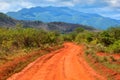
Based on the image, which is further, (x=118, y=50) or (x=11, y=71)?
(x=118, y=50)

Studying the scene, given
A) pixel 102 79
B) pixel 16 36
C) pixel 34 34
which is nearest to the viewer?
pixel 102 79

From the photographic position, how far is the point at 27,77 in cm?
2323

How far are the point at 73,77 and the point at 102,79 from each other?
2.23 meters

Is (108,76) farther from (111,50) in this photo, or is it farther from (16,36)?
(16,36)

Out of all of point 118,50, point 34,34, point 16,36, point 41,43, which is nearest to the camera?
point 118,50

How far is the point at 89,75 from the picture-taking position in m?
24.7

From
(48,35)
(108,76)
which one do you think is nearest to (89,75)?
(108,76)

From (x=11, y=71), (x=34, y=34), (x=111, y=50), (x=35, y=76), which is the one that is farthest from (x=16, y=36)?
(x=35, y=76)

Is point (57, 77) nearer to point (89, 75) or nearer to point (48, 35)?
point (89, 75)

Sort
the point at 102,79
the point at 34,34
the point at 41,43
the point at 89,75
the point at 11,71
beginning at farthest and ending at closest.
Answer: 1. the point at 41,43
2. the point at 34,34
3. the point at 11,71
4. the point at 89,75
5. the point at 102,79

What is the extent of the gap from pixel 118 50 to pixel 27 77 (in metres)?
28.8

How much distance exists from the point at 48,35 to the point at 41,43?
6.54 metres

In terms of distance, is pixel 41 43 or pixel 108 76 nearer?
pixel 108 76

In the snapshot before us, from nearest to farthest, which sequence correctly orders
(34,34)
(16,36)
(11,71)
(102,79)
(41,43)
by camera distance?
(102,79) → (11,71) → (16,36) → (34,34) → (41,43)
